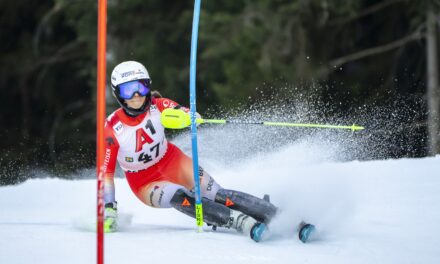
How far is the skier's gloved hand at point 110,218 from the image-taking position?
310 inches

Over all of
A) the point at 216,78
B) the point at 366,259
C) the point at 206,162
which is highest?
the point at 216,78

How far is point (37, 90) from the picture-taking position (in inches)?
1000

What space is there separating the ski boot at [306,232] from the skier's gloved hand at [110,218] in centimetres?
145

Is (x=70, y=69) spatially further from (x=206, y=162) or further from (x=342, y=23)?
(x=206, y=162)

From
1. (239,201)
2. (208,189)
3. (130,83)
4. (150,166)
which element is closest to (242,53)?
(150,166)

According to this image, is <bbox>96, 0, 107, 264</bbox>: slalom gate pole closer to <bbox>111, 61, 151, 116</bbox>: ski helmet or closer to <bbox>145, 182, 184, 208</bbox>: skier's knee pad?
<bbox>111, 61, 151, 116</bbox>: ski helmet

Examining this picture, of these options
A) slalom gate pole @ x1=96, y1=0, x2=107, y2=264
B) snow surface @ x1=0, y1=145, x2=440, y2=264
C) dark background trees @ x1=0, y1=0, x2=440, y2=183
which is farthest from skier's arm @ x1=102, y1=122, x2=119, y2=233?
dark background trees @ x1=0, y1=0, x2=440, y2=183

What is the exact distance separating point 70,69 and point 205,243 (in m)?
19.0

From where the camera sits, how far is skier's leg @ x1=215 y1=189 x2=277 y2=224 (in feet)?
25.9

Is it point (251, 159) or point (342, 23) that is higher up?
point (342, 23)

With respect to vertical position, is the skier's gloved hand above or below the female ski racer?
below

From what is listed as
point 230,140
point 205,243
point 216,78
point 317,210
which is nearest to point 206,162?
point 230,140

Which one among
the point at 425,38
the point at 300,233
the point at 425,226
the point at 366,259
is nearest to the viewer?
the point at 366,259

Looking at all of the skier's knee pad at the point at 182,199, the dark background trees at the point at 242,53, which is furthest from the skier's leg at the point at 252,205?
the dark background trees at the point at 242,53
